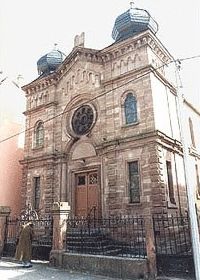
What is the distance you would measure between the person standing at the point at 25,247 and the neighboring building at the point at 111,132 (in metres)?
4.39

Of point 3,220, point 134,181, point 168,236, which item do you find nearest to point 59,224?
point 3,220

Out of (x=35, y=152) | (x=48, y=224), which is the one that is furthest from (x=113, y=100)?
(x=48, y=224)

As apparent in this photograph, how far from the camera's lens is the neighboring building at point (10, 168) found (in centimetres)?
1933

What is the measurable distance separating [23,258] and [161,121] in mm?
8983

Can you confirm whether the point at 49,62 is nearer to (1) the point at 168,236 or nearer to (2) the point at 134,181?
(2) the point at 134,181

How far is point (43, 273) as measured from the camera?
9477 millimetres

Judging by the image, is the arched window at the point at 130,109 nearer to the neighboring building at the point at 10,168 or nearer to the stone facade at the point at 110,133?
the stone facade at the point at 110,133

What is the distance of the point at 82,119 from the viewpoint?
16938mm

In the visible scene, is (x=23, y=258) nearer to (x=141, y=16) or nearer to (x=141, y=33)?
(x=141, y=33)

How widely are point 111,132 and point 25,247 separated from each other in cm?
713

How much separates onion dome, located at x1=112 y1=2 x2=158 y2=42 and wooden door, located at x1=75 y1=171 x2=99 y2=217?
325 inches

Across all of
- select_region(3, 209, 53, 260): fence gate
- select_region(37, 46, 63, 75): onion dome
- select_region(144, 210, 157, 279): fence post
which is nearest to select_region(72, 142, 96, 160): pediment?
select_region(3, 209, 53, 260): fence gate

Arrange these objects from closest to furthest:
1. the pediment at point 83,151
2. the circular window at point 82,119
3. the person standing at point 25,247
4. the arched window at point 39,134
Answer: the person standing at point 25,247 < the pediment at point 83,151 < the circular window at point 82,119 < the arched window at point 39,134

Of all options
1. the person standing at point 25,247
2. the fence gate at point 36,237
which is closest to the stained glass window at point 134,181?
the fence gate at point 36,237
